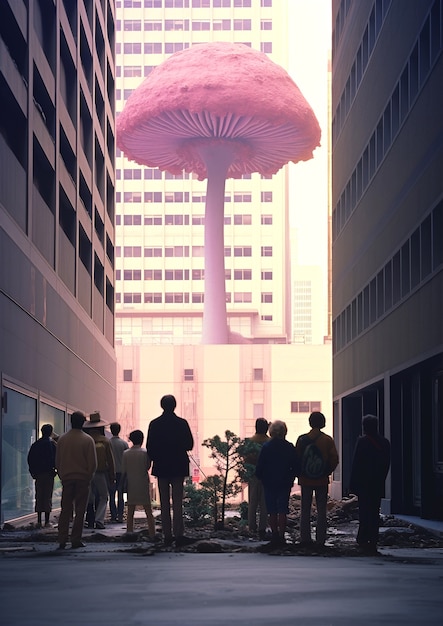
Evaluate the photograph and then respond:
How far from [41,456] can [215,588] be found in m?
12.0

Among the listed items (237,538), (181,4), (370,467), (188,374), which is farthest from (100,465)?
(181,4)

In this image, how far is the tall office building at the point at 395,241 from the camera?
22.6 m

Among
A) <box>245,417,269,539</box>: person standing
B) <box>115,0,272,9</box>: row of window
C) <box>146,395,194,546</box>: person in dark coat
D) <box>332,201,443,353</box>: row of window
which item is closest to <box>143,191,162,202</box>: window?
<box>115,0,272,9</box>: row of window

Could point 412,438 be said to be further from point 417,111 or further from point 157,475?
point 157,475

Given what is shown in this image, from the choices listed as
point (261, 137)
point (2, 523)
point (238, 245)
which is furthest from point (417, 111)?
point (238, 245)

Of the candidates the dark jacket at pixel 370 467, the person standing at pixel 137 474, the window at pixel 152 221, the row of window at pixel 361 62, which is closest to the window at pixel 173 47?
the window at pixel 152 221

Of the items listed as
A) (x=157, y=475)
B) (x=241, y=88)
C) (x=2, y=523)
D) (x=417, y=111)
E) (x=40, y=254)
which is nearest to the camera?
(x=157, y=475)

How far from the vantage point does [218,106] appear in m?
69.4

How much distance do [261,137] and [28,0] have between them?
49832 mm

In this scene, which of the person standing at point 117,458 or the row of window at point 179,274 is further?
the row of window at point 179,274

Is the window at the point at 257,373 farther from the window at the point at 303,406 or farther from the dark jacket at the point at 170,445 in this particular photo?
the dark jacket at the point at 170,445

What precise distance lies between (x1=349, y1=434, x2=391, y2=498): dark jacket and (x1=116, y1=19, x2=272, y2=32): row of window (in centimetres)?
13709

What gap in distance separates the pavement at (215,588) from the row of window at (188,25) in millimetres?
137459

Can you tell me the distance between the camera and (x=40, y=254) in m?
28.1
